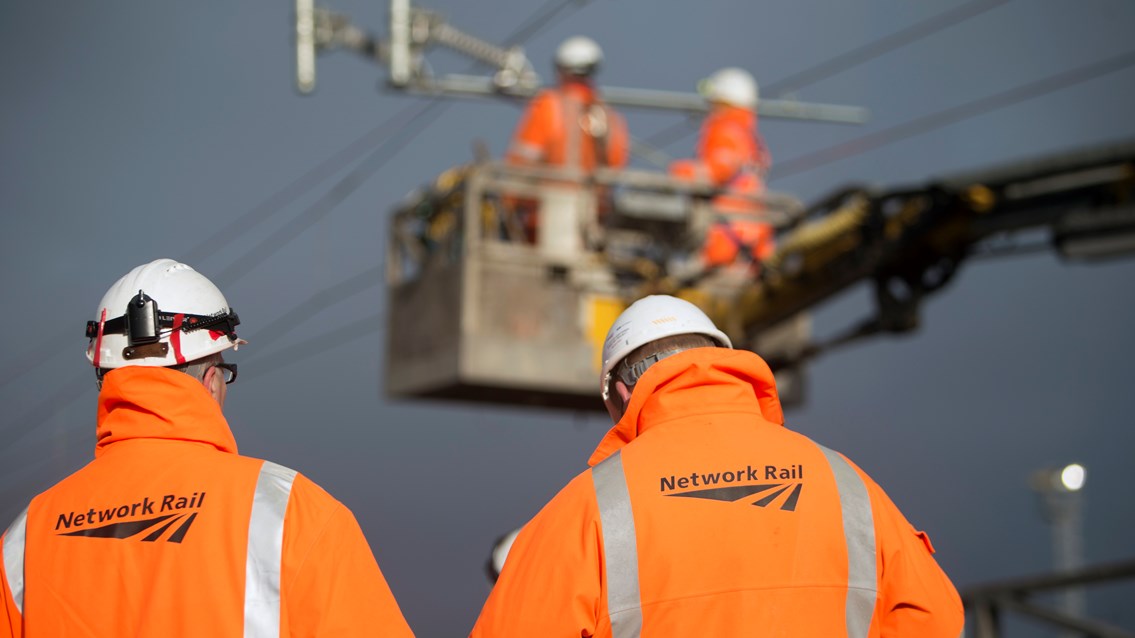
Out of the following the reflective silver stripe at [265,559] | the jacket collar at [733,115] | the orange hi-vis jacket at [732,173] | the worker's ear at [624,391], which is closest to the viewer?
the reflective silver stripe at [265,559]

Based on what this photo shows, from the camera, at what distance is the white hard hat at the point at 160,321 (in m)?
3.62

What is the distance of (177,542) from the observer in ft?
10.6

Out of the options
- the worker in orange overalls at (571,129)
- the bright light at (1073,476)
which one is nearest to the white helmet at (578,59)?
the worker in orange overalls at (571,129)

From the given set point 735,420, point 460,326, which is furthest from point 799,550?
point 460,326

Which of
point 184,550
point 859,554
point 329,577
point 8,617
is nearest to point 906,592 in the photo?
point 859,554

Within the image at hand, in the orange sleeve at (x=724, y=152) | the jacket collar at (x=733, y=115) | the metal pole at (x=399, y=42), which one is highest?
the metal pole at (x=399, y=42)

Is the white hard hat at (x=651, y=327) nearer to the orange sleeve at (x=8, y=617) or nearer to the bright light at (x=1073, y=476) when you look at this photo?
the orange sleeve at (x=8, y=617)

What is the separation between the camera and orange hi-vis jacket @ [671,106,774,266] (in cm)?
1425

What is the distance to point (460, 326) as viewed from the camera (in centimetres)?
1383

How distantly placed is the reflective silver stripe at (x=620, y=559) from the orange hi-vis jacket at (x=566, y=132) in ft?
36.6

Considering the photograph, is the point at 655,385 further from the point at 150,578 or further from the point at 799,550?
the point at 150,578

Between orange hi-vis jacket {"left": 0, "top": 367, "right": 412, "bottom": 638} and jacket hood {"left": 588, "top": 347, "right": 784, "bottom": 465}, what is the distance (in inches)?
30.0

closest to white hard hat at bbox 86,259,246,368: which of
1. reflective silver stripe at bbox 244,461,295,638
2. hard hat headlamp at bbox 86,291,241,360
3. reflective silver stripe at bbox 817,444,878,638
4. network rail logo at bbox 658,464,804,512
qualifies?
hard hat headlamp at bbox 86,291,241,360

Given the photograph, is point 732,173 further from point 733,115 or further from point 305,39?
point 305,39
